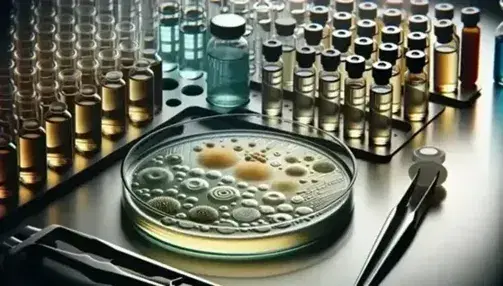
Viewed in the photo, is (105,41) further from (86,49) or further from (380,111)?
(380,111)

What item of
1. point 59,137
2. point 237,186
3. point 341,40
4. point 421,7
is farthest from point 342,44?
point 59,137

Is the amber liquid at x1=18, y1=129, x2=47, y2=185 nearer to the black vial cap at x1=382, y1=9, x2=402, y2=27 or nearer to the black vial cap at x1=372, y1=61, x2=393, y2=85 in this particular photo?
the black vial cap at x1=372, y1=61, x2=393, y2=85

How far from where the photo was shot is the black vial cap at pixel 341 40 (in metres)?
1.79

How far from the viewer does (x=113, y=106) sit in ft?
5.68

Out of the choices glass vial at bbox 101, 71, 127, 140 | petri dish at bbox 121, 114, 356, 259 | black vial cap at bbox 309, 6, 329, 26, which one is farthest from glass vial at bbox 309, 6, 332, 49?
glass vial at bbox 101, 71, 127, 140

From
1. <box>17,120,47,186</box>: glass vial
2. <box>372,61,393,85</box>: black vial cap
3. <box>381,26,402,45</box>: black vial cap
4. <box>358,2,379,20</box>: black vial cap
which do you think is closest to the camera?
<box>17,120,47,186</box>: glass vial

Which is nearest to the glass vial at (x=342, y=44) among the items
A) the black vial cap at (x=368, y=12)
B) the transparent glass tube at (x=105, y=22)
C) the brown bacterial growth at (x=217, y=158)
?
the black vial cap at (x=368, y=12)

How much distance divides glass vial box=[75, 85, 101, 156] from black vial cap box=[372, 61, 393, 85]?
0.37m

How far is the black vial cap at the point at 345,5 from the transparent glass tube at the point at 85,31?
1.24 feet

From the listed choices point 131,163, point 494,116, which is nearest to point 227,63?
point 131,163

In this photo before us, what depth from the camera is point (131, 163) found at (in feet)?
5.34

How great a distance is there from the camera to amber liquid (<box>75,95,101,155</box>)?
1677mm

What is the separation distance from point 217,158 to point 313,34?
26cm

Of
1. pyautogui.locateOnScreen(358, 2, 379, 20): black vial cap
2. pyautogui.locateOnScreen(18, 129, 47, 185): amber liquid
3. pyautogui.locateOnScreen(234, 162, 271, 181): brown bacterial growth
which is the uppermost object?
pyautogui.locateOnScreen(358, 2, 379, 20): black vial cap
